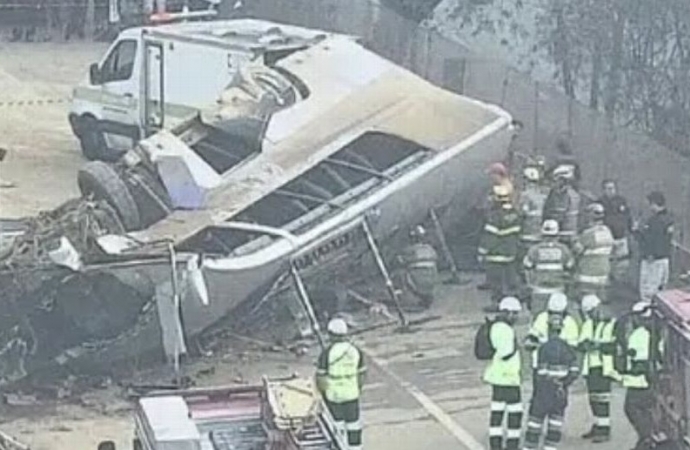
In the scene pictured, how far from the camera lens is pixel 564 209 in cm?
1997

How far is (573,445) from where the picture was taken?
16.3 meters

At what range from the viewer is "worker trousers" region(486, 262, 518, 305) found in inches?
787

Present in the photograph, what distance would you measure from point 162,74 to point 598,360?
1024 cm

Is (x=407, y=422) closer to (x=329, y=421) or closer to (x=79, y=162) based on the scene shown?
(x=329, y=421)

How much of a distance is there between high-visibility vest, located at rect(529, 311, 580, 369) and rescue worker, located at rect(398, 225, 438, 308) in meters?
3.89

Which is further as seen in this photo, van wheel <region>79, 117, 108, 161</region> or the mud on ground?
van wheel <region>79, 117, 108, 161</region>

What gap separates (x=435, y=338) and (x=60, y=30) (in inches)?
715

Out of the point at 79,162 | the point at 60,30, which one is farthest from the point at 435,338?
the point at 60,30

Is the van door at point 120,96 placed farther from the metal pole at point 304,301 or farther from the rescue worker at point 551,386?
the rescue worker at point 551,386

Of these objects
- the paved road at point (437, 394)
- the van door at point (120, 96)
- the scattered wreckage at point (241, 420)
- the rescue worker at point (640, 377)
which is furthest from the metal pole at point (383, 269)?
the van door at point (120, 96)

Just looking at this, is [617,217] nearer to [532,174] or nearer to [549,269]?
[532,174]

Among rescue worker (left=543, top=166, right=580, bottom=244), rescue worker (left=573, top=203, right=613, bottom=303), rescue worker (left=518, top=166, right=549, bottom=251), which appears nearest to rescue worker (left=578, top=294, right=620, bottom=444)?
rescue worker (left=573, top=203, right=613, bottom=303)

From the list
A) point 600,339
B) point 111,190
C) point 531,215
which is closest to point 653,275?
point 531,215

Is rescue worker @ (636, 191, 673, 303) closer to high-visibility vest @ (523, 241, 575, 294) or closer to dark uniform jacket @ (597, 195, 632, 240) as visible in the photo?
dark uniform jacket @ (597, 195, 632, 240)
